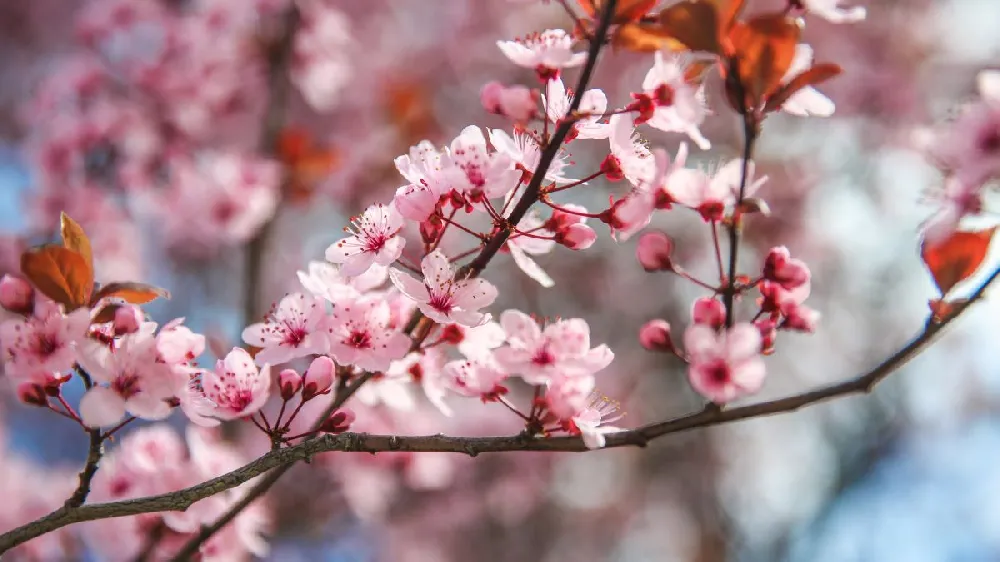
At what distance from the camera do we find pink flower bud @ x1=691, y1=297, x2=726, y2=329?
41.7 inches

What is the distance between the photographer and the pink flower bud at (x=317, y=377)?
1.23m

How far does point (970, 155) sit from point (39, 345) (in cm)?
140

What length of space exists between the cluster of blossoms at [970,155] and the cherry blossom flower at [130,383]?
1162 millimetres

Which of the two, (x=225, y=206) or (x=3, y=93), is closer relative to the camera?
(x=225, y=206)

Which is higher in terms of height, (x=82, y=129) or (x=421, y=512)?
(x=82, y=129)

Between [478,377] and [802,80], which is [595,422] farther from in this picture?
[802,80]

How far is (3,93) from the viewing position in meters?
6.93

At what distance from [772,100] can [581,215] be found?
312 millimetres

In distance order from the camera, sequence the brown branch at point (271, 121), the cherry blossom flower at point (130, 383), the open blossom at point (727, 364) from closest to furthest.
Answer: the open blossom at point (727, 364)
the cherry blossom flower at point (130, 383)
the brown branch at point (271, 121)

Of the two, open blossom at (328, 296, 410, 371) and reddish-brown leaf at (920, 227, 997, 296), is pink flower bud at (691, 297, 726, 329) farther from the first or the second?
open blossom at (328, 296, 410, 371)

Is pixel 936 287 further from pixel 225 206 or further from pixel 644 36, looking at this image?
pixel 225 206

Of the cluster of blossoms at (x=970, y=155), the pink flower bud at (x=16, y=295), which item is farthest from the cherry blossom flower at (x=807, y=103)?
the pink flower bud at (x=16, y=295)

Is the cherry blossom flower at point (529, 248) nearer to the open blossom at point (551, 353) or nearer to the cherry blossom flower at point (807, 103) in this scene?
the open blossom at point (551, 353)

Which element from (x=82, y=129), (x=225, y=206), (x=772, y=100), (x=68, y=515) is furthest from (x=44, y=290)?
(x=82, y=129)
